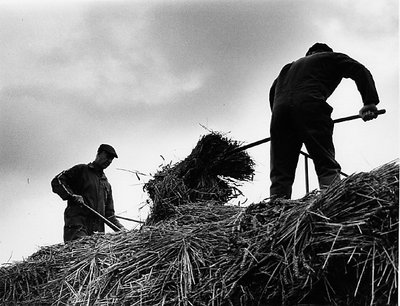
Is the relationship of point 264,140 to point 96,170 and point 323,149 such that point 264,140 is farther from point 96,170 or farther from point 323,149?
point 96,170

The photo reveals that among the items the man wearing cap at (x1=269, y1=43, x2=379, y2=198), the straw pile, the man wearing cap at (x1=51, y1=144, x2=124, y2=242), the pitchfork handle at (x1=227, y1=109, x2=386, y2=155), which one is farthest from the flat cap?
the straw pile

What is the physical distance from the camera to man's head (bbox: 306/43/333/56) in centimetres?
491

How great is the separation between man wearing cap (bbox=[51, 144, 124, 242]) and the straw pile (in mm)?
2842

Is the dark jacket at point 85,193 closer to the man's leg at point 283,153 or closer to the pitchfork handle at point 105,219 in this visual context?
the pitchfork handle at point 105,219

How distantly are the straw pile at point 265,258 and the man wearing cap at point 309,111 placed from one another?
83 cm

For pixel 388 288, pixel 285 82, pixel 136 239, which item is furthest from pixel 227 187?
pixel 388 288

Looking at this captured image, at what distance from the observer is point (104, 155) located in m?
7.23

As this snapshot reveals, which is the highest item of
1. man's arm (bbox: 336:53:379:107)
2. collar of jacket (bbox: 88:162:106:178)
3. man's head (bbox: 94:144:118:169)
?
man's head (bbox: 94:144:118:169)

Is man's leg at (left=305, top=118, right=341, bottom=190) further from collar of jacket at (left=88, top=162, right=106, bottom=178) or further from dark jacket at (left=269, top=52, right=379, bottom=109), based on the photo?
collar of jacket at (left=88, top=162, right=106, bottom=178)

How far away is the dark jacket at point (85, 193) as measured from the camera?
22.2 feet

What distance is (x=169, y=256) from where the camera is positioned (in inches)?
130

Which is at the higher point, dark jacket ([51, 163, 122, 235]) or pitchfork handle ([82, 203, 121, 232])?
dark jacket ([51, 163, 122, 235])

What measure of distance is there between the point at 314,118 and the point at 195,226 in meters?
1.32

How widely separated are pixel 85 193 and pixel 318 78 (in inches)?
138
